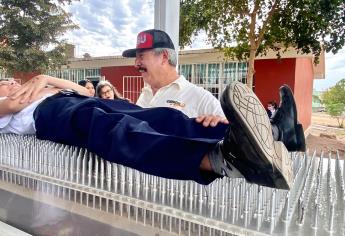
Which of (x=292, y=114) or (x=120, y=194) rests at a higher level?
(x=292, y=114)

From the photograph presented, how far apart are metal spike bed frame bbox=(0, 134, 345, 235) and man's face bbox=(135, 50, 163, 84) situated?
73 centimetres

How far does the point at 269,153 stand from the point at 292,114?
17.9 inches

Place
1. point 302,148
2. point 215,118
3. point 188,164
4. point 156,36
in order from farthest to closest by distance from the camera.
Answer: point 156,36 → point 302,148 → point 215,118 → point 188,164

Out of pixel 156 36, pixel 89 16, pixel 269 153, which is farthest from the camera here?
pixel 89 16

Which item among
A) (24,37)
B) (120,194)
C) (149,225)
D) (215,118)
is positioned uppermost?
(24,37)

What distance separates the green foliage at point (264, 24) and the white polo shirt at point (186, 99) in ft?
12.7

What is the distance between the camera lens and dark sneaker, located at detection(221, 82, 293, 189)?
82 cm

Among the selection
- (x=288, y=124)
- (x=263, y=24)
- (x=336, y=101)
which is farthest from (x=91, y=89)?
(x=336, y=101)

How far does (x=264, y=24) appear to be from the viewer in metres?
5.58

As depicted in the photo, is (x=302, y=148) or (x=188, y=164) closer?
(x=188, y=164)

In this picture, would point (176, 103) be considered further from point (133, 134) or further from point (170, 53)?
point (133, 134)

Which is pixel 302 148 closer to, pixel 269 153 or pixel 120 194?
pixel 269 153

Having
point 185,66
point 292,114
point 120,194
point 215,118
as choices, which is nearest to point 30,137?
point 120,194

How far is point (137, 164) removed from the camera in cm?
104
